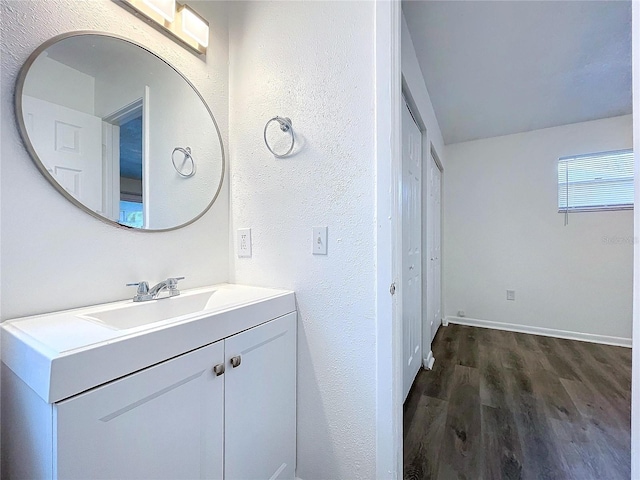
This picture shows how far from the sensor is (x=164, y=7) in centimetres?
108

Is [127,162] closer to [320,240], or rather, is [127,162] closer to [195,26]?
[195,26]

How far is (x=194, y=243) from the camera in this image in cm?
125

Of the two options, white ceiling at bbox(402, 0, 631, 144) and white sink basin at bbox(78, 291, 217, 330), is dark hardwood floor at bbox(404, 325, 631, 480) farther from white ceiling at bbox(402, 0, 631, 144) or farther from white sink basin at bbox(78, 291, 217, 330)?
white ceiling at bbox(402, 0, 631, 144)

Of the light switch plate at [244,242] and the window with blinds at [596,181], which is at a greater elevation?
the window with blinds at [596,181]

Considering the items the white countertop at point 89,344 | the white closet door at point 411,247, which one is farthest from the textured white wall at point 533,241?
the white countertop at point 89,344

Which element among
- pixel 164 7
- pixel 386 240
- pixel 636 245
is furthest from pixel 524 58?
pixel 164 7

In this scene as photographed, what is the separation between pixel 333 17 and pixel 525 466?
2.20 metres

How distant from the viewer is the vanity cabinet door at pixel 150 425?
538mm

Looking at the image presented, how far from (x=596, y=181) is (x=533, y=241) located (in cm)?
82

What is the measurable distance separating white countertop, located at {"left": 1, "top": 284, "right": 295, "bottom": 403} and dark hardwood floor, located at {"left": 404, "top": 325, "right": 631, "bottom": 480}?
1.21 meters

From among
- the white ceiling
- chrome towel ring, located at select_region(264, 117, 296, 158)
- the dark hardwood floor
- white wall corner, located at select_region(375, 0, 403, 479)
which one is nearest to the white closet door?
the dark hardwood floor

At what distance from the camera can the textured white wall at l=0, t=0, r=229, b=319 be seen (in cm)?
76

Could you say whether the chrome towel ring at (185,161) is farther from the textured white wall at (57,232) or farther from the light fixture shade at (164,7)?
the light fixture shade at (164,7)

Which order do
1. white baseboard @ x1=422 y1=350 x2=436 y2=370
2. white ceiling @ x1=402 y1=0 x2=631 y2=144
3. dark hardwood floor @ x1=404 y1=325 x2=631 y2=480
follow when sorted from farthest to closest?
white baseboard @ x1=422 y1=350 x2=436 y2=370
white ceiling @ x1=402 y1=0 x2=631 y2=144
dark hardwood floor @ x1=404 y1=325 x2=631 y2=480
